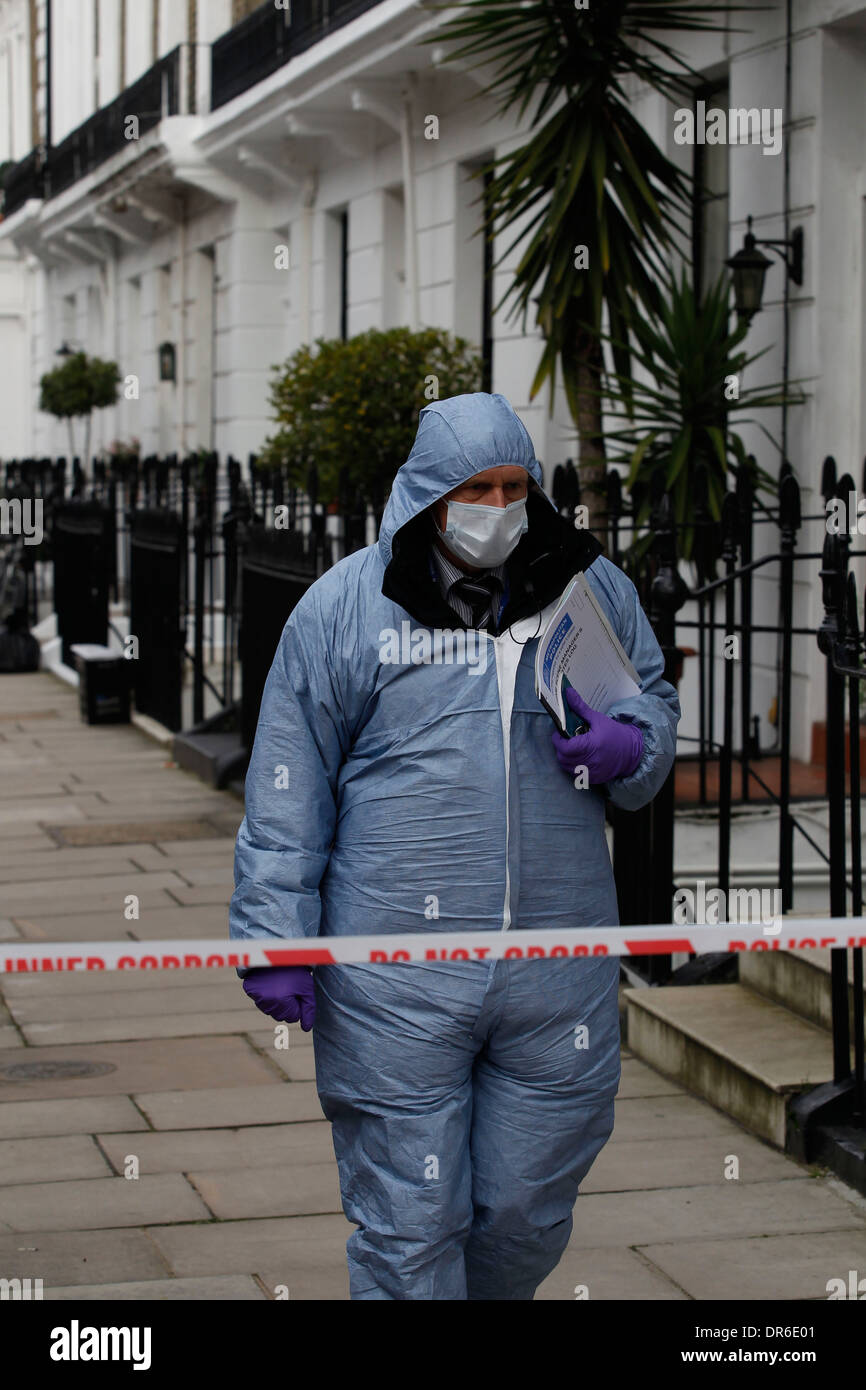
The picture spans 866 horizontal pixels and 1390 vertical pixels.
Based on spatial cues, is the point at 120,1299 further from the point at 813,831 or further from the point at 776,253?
the point at 776,253

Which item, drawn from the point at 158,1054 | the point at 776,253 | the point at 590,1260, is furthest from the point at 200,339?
the point at 590,1260

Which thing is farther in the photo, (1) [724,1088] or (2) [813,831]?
(2) [813,831]

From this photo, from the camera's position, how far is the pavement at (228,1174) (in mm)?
4051

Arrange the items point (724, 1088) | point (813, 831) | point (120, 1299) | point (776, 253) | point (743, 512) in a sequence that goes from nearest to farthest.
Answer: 1. point (120, 1299)
2. point (724, 1088)
3. point (743, 512)
4. point (813, 831)
5. point (776, 253)

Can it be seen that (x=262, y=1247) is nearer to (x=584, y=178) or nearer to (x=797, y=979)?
(x=797, y=979)

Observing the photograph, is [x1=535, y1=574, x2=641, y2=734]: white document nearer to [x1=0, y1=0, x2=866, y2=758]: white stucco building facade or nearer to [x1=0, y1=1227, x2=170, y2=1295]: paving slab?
[x1=0, y1=1227, x2=170, y2=1295]: paving slab

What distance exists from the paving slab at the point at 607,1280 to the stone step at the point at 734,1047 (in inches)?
31.6

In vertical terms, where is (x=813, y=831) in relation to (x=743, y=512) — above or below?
below

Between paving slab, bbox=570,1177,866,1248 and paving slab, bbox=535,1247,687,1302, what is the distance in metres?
0.08

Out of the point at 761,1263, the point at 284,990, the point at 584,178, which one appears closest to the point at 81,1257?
the point at 284,990

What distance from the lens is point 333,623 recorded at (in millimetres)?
3262

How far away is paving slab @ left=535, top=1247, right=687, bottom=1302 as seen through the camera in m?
3.95
